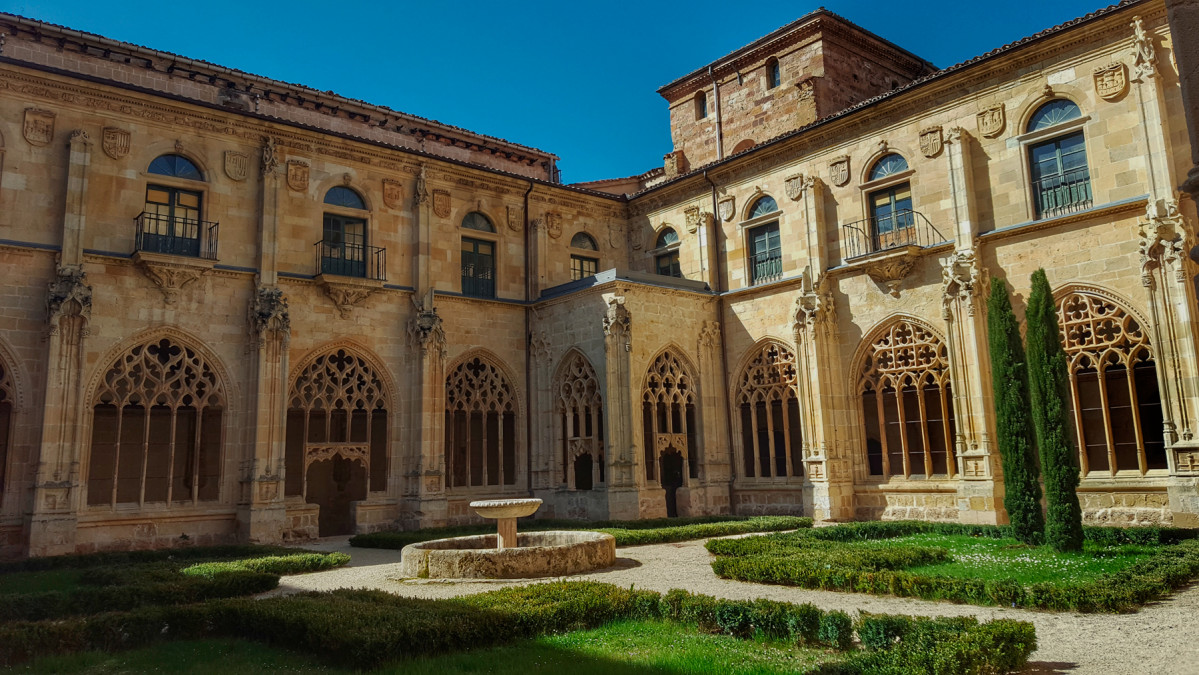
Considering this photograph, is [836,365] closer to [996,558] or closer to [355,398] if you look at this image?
[996,558]

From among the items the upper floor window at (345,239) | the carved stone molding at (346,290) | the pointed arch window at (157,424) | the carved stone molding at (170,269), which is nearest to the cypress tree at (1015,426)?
the carved stone molding at (346,290)

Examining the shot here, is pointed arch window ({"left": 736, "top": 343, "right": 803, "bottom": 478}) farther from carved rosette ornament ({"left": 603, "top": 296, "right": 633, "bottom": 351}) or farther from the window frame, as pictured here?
the window frame

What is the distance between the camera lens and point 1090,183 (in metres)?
17.1

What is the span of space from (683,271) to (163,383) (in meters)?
14.5

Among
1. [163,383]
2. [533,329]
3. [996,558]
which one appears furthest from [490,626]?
[533,329]

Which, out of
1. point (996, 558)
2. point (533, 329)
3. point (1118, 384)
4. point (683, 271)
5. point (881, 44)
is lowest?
point (996, 558)

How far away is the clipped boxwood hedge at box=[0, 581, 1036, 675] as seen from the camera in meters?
6.30

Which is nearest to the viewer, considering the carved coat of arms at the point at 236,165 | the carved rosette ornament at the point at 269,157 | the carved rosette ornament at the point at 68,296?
the carved rosette ornament at the point at 68,296

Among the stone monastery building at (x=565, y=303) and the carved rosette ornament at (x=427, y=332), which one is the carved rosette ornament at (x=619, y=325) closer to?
the stone monastery building at (x=565, y=303)

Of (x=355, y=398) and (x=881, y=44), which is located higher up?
(x=881, y=44)

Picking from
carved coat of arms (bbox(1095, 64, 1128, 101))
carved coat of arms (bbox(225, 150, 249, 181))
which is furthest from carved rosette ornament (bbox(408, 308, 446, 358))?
carved coat of arms (bbox(1095, 64, 1128, 101))

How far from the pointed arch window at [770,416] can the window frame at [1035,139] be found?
673 cm

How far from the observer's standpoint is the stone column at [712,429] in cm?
2247

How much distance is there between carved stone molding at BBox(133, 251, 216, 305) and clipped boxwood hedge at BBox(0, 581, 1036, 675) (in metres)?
11.4
